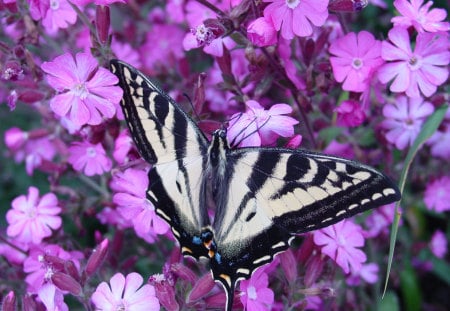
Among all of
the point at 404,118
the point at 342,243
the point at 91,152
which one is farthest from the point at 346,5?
the point at 91,152

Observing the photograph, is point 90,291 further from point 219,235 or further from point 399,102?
point 399,102

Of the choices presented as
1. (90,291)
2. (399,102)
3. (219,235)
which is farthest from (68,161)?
(399,102)

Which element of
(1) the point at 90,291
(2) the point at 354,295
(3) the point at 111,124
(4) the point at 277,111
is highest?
(4) the point at 277,111

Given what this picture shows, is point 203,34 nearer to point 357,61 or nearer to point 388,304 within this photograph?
point 357,61

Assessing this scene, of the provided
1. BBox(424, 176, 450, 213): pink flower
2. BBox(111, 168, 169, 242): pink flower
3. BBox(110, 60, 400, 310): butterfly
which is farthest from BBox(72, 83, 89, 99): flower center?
BBox(424, 176, 450, 213): pink flower

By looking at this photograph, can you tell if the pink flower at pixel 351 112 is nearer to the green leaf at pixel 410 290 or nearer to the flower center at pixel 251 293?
the flower center at pixel 251 293

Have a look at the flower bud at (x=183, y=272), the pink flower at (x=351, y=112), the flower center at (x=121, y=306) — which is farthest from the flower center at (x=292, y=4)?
the flower center at (x=121, y=306)
